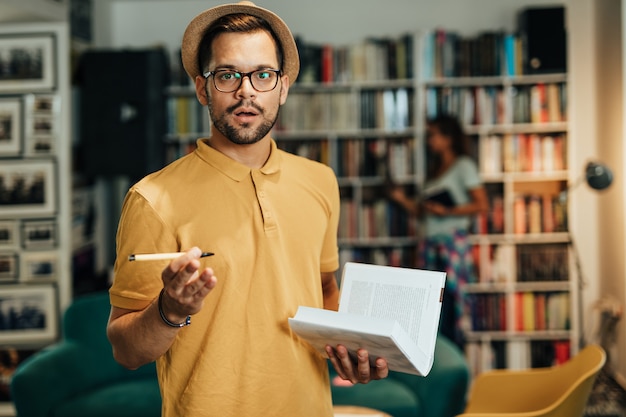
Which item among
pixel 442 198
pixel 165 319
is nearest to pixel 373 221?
pixel 442 198

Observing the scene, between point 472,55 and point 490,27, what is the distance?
0.38 m

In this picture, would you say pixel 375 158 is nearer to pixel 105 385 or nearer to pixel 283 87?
pixel 105 385

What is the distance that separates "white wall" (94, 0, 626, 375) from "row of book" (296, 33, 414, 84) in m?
0.28

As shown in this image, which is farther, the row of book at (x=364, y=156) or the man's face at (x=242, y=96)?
the row of book at (x=364, y=156)

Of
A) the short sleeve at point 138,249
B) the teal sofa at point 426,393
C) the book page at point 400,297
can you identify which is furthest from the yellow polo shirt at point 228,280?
the teal sofa at point 426,393

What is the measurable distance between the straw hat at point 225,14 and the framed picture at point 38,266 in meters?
3.01

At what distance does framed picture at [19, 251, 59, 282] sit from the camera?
165 inches

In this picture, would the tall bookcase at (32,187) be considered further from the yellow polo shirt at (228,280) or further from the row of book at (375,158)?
Answer: the yellow polo shirt at (228,280)

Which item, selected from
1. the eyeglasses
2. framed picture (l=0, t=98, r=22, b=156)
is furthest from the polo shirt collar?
framed picture (l=0, t=98, r=22, b=156)

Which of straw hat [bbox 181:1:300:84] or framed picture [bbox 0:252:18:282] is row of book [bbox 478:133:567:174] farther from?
straw hat [bbox 181:1:300:84]

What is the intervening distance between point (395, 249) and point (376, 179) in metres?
0.48

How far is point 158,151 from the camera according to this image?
4.71 m

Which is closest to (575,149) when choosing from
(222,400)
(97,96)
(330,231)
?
(97,96)

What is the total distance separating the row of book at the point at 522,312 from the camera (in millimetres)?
4941
